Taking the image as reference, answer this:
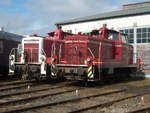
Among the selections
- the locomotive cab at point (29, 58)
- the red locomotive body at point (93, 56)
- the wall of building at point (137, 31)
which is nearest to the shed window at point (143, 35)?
the wall of building at point (137, 31)

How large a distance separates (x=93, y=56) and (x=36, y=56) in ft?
10.3

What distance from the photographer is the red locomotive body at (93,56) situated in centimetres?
1277

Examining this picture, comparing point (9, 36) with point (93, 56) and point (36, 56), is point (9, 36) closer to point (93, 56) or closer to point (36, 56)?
point (36, 56)

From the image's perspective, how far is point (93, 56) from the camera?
1298 centimetres

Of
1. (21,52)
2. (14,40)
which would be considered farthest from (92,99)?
(14,40)

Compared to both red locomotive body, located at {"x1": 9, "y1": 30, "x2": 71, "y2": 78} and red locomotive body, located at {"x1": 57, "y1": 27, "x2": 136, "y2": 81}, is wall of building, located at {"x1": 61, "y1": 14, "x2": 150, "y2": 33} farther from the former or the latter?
red locomotive body, located at {"x1": 9, "y1": 30, "x2": 71, "y2": 78}

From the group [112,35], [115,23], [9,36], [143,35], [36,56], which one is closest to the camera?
[36,56]

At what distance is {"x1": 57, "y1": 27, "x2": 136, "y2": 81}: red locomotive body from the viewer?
12.8 metres

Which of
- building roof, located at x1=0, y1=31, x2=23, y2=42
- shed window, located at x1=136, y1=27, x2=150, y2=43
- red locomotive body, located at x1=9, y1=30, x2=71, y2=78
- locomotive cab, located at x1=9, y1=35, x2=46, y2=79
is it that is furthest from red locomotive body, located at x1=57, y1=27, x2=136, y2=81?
shed window, located at x1=136, y1=27, x2=150, y2=43

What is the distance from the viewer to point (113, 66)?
14.3m

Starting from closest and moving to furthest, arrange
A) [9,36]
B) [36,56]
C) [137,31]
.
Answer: [36,56] → [9,36] → [137,31]

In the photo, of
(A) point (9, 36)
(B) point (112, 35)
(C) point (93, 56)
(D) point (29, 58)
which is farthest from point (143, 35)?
(D) point (29, 58)

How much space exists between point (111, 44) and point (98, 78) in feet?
8.15

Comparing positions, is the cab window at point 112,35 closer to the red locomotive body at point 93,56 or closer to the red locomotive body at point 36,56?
the red locomotive body at point 93,56
